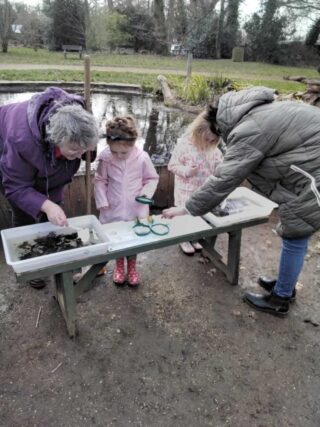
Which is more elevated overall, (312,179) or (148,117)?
(312,179)

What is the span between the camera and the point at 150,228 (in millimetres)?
2348

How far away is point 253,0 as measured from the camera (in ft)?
64.7

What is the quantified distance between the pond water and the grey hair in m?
2.84

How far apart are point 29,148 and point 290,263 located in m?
1.75

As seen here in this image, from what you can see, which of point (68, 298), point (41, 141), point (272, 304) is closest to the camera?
point (41, 141)

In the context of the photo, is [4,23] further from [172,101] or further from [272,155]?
[272,155]

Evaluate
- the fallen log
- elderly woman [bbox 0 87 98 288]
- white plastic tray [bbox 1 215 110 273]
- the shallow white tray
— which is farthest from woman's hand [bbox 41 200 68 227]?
the fallen log

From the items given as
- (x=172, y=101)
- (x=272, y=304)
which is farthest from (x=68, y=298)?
(x=172, y=101)

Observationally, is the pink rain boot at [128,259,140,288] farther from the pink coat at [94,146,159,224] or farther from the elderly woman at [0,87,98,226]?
the elderly woman at [0,87,98,226]

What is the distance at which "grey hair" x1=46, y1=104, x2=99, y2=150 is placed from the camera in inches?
69.1

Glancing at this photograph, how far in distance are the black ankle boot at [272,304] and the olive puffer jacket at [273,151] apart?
624 millimetres

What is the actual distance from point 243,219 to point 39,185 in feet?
4.63

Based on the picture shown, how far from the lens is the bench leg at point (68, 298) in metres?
2.08

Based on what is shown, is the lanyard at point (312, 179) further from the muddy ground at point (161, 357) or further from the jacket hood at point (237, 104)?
the muddy ground at point (161, 357)
